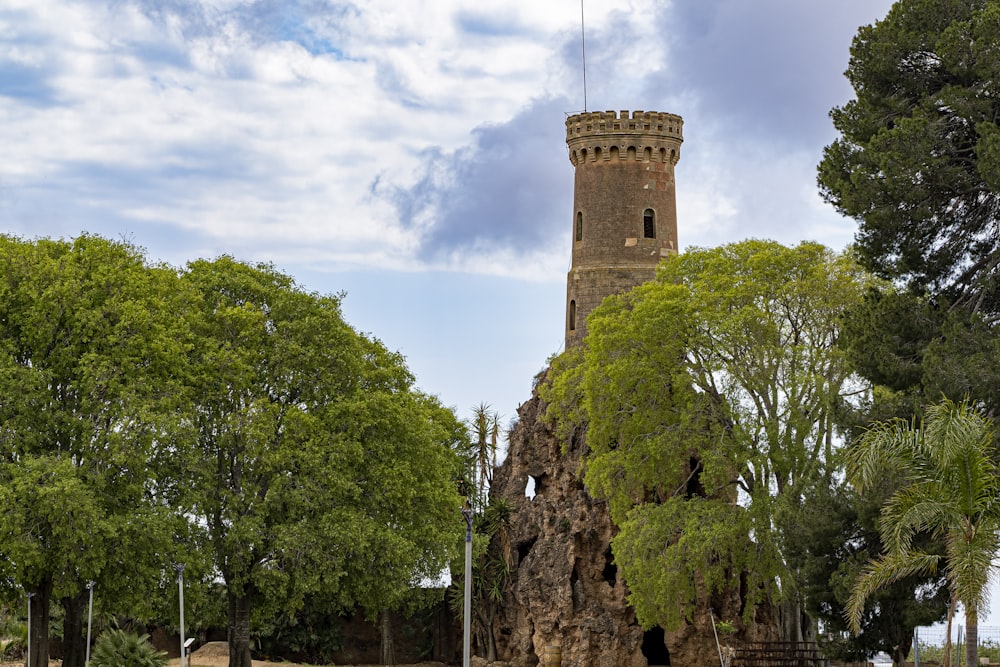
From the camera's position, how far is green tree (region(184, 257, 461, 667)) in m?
43.8

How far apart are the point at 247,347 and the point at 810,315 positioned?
16210 mm

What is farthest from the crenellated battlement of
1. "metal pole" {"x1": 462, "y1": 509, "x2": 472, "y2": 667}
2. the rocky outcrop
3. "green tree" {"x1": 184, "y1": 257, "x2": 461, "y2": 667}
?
"metal pole" {"x1": 462, "y1": 509, "x2": 472, "y2": 667}

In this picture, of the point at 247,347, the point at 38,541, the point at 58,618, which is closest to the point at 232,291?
the point at 247,347

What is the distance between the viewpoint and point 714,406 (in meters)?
47.9

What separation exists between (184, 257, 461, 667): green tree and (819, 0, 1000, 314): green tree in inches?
622

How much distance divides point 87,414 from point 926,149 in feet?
70.8

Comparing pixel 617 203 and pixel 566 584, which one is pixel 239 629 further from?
pixel 617 203

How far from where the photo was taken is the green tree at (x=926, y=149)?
34438 millimetres

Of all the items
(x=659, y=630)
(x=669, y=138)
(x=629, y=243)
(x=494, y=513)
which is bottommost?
(x=659, y=630)

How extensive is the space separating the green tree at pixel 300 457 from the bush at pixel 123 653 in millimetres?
2994

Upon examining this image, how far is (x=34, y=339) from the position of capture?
134 ft

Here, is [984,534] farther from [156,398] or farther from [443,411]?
[443,411]

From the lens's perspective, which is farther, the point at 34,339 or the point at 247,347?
the point at 247,347

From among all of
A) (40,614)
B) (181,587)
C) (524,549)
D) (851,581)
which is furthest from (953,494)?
(524,549)
